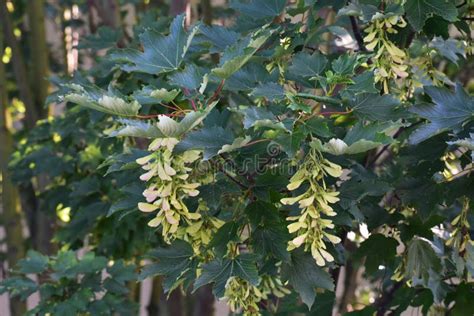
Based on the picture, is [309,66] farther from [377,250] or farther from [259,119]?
[377,250]

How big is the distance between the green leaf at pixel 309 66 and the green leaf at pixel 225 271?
11.6 inches

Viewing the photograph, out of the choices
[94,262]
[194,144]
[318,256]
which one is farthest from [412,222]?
[94,262]

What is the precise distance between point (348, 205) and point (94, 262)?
825 mm

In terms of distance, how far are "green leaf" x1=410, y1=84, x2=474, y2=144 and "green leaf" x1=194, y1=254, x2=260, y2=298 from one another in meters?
0.30

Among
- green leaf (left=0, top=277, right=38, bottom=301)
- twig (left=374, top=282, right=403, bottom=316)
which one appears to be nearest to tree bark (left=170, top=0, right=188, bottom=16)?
green leaf (left=0, top=277, right=38, bottom=301)

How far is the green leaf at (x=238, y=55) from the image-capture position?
3.52 feet

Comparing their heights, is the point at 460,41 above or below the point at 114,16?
above

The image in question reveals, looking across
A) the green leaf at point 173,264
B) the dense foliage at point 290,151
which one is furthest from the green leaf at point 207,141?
the green leaf at point 173,264

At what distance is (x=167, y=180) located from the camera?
1068 mm

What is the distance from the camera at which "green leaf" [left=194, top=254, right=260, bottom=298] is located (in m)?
1.14

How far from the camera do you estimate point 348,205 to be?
3.92ft

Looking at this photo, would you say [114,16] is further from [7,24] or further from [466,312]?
[466,312]

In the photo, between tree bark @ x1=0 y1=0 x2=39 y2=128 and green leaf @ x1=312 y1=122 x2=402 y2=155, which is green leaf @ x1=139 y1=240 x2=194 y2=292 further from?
tree bark @ x1=0 y1=0 x2=39 y2=128

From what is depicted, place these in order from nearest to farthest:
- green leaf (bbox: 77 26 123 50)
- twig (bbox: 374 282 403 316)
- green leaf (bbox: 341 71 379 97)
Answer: green leaf (bbox: 341 71 379 97) < twig (bbox: 374 282 403 316) < green leaf (bbox: 77 26 123 50)
